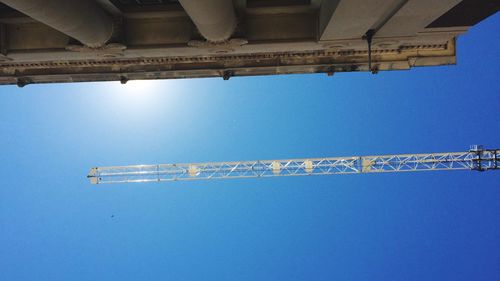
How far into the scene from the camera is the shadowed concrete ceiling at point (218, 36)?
9.92 metres

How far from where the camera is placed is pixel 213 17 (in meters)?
10.0

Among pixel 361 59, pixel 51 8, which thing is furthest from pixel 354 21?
pixel 51 8

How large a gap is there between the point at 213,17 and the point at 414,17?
19.1 feet

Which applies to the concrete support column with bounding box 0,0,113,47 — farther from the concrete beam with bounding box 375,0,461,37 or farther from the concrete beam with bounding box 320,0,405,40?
the concrete beam with bounding box 375,0,461,37

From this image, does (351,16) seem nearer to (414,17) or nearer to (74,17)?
(414,17)

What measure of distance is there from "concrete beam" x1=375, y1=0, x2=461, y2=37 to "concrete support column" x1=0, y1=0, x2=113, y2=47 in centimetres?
901

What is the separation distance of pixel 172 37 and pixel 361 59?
7.56 meters

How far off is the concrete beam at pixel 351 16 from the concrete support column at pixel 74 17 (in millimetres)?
7166

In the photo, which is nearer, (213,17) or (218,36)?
(213,17)

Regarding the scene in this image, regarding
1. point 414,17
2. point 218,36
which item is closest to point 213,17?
point 218,36

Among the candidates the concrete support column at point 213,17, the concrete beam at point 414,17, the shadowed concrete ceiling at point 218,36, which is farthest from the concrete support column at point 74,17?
the concrete beam at point 414,17

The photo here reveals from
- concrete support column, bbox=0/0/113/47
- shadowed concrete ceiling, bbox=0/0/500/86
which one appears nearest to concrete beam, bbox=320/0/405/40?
shadowed concrete ceiling, bbox=0/0/500/86

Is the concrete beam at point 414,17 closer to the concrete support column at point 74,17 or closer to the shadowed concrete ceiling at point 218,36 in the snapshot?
the shadowed concrete ceiling at point 218,36

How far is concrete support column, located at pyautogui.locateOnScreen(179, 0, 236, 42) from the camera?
9328 mm
